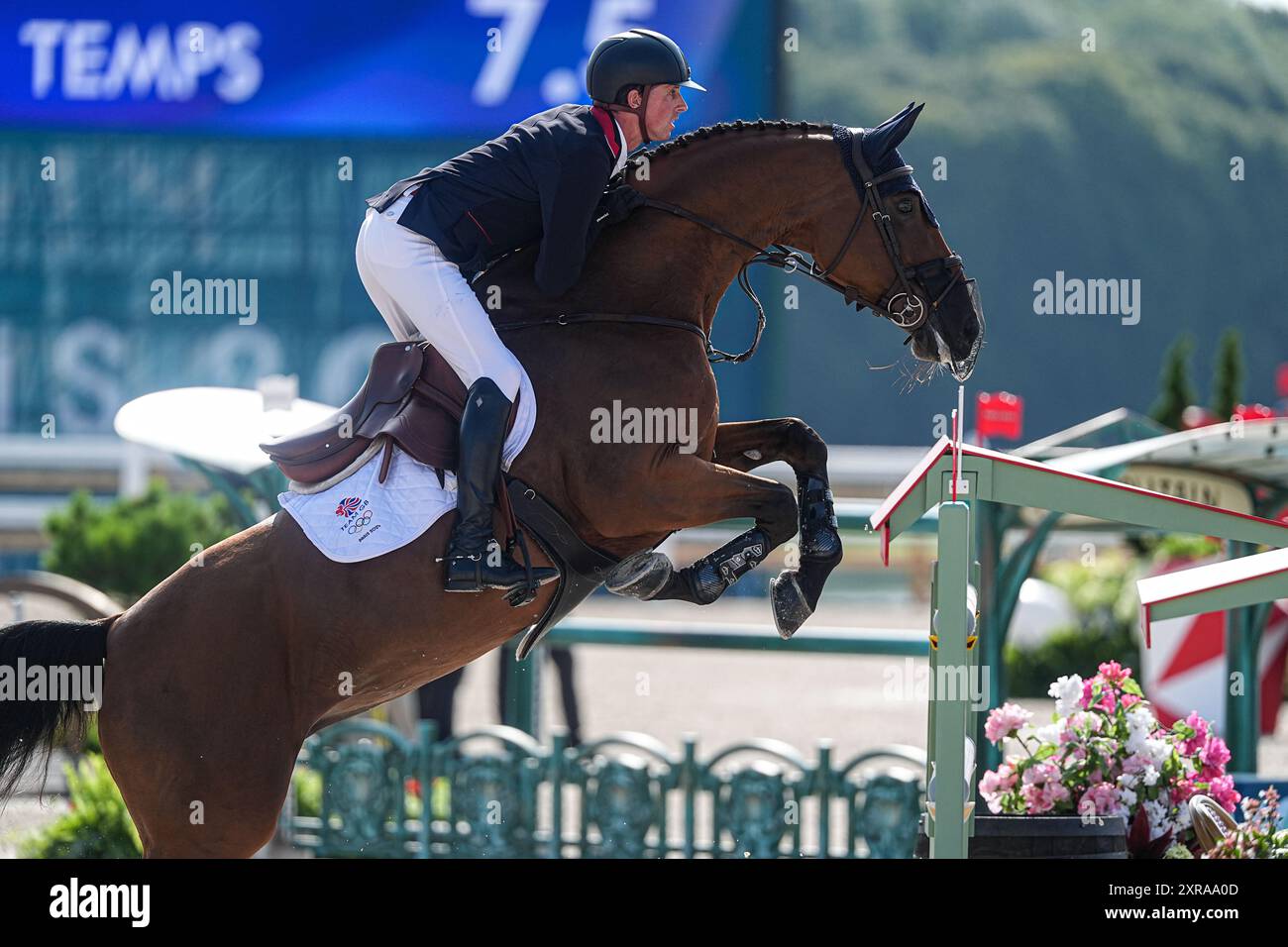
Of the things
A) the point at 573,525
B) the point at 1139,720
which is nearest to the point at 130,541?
the point at 573,525

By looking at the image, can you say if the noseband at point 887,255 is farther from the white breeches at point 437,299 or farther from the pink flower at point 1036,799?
the pink flower at point 1036,799

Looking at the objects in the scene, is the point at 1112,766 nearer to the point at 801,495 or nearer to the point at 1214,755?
the point at 1214,755

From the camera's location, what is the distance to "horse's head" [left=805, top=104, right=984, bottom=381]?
4.21m

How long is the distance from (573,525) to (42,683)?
144 cm

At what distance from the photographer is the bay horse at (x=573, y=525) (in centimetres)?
398

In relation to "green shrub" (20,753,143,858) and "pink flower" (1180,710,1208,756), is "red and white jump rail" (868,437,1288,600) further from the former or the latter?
"green shrub" (20,753,143,858)

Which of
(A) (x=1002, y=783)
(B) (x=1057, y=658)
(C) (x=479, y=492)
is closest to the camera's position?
(C) (x=479, y=492)

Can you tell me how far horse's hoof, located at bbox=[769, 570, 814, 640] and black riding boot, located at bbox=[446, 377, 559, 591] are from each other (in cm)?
71

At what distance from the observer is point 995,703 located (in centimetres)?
625

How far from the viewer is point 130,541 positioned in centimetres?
1025

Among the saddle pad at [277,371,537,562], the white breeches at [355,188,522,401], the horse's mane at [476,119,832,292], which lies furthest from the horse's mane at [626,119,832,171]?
the saddle pad at [277,371,537,562]

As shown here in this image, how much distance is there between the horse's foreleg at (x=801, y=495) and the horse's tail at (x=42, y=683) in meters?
1.78
